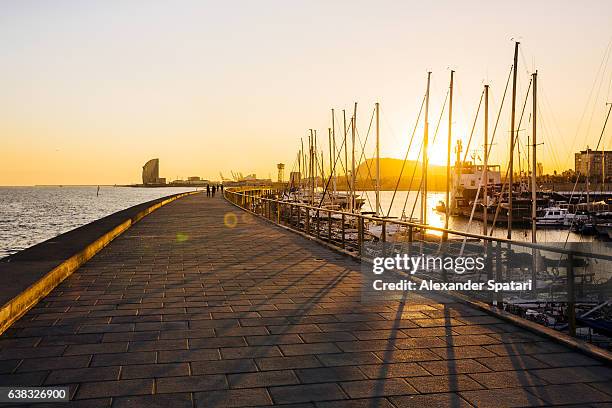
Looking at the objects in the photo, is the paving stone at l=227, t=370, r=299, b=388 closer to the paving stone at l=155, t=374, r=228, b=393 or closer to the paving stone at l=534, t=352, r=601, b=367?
the paving stone at l=155, t=374, r=228, b=393

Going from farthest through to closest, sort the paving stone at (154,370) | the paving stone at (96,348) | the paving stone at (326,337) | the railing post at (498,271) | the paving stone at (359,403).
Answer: the railing post at (498,271), the paving stone at (326,337), the paving stone at (96,348), the paving stone at (154,370), the paving stone at (359,403)

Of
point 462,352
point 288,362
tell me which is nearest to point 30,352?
point 288,362

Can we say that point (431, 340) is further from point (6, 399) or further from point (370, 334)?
point (6, 399)

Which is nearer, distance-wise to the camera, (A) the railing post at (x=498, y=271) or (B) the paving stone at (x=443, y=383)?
(B) the paving stone at (x=443, y=383)

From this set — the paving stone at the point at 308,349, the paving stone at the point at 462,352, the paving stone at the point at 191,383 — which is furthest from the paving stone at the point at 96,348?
the paving stone at the point at 462,352

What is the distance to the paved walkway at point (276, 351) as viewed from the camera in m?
4.31

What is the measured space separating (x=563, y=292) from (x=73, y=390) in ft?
14.9

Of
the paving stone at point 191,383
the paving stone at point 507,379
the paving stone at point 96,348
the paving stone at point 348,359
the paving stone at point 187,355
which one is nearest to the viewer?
the paving stone at point 191,383

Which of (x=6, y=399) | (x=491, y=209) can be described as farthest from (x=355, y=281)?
(x=491, y=209)

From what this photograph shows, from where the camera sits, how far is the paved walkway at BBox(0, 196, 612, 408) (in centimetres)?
431

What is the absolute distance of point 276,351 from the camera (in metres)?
5.38

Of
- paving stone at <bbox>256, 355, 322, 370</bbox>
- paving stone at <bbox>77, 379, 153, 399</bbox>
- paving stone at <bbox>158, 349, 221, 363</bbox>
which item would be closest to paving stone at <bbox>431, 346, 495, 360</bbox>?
paving stone at <bbox>256, 355, 322, 370</bbox>

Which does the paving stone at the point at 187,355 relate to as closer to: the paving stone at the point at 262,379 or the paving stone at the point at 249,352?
the paving stone at the point at 249,352

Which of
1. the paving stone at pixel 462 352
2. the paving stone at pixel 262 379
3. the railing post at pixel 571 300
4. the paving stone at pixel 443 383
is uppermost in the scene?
the railing post at pixel 571 300
